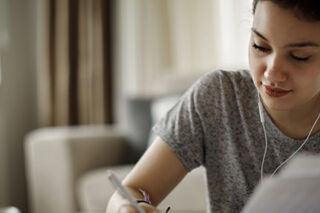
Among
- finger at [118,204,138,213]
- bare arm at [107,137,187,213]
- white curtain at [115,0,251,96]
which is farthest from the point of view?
white curtain at [115,0,251,96]

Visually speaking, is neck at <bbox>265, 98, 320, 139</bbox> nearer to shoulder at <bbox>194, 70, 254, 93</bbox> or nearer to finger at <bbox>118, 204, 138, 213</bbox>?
shoulder at <bbox>194, 70, 254, 93</bbox>

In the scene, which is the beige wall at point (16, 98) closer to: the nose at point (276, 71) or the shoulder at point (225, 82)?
the shoulder at point (225, 82)

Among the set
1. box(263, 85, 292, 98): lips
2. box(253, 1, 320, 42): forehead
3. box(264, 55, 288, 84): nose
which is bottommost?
box(263, 85, 292, 98): lips

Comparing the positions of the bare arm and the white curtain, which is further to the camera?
the white curtain

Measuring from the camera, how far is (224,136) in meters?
0.95

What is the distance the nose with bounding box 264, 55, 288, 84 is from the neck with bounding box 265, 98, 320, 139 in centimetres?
14

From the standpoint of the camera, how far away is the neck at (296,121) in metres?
0.89

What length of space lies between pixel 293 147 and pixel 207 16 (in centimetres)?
228

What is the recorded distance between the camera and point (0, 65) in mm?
3117

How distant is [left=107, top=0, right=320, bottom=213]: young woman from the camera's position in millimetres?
771

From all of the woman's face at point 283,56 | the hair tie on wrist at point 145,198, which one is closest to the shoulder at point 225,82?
the woman's face at point 283,56

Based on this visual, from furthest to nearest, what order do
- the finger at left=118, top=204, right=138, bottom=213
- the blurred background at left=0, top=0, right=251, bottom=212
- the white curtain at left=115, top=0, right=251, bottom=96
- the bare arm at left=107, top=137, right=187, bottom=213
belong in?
the blurred background at left=0, top=0, right=251, bottom=212 < the white curtain at left=115, top=0, right=251, bottom=96 < the bare arm at left=107, top=137, right=187, bottom=213 < the finger at left=118, top=204, right=138, bottom=213

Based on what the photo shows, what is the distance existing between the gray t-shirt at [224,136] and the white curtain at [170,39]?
2.02 m

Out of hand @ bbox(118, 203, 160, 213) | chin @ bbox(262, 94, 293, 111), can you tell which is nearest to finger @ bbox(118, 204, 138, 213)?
hand @ bbox(118, 203, 160, 213)
